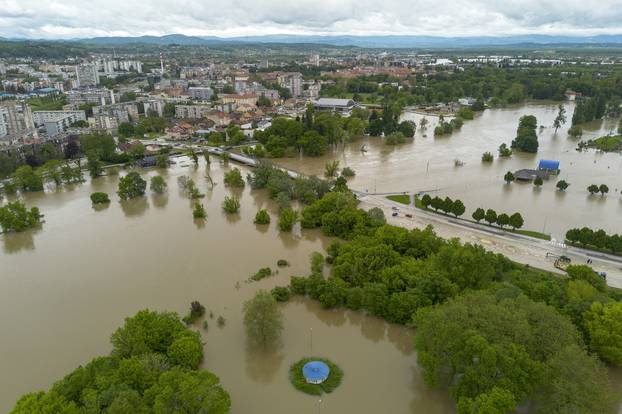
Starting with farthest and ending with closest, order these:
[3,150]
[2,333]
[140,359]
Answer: [3,150], [2,333], [140,359]

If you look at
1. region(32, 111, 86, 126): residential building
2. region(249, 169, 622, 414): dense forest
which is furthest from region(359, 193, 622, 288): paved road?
region(32, 111, 86, 126): residential building

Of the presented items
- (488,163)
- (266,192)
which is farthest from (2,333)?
(488,163)

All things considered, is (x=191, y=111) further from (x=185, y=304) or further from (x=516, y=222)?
(x=516, y=222)

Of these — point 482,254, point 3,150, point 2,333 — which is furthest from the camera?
point 3,150

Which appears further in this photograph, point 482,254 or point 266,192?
point 266,192

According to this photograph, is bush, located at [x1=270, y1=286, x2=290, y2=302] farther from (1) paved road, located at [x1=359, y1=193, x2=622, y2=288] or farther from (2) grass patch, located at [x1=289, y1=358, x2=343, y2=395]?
(1) paved road, located at [x1=359, y1=193, x2=622, y2=288]

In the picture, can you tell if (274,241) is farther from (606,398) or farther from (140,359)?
(606,398)
